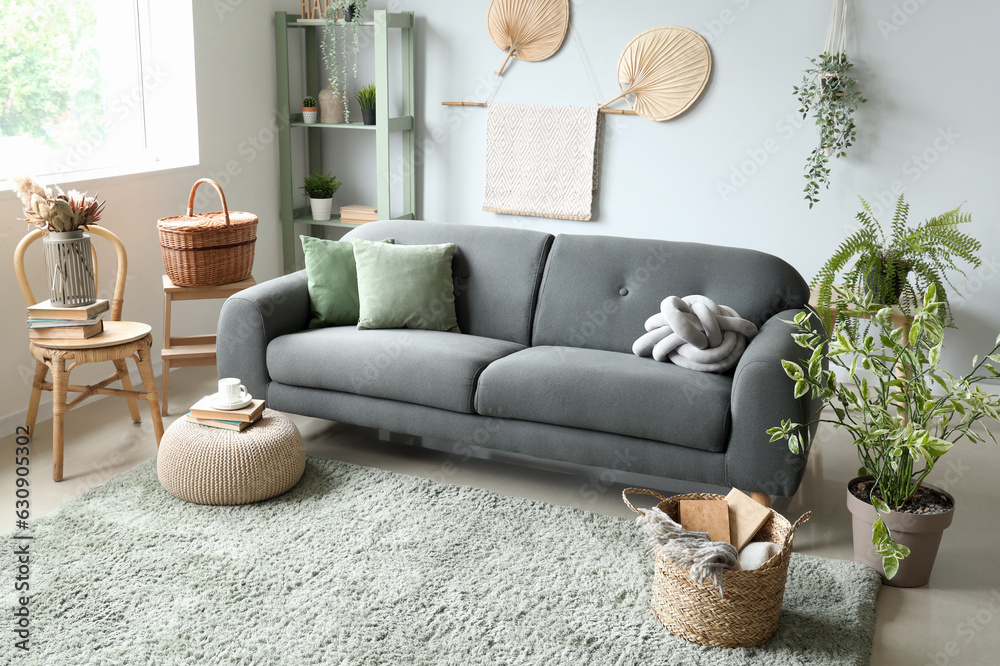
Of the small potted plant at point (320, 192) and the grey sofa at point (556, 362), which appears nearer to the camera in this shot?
the grey sofa at point (556, 362)

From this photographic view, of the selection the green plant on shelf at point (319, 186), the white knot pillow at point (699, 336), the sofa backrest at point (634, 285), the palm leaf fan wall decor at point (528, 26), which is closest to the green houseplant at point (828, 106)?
the sofa backrest at point (634, 285)

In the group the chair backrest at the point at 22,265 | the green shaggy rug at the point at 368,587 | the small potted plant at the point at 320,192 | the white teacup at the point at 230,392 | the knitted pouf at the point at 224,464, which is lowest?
the green shaggy rug at the point at 368,587

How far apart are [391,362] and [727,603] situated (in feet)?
4.67

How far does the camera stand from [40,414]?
3.52 meters

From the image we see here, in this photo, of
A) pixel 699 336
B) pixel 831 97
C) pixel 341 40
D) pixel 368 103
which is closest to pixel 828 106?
pixel 831 97

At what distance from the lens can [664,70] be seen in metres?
4.23

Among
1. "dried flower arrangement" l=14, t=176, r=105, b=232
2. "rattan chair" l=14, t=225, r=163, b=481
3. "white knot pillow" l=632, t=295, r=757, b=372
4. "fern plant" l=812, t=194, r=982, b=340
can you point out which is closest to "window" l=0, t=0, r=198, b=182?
"dried flower arrangement" l=14, t=176, r=105, b=232

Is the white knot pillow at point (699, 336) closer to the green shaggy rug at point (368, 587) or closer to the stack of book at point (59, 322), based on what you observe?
the green shaggy rug at point (368, 587)

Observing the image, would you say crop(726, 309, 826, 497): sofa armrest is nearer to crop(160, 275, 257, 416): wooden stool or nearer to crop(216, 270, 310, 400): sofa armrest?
crop(216, 270, 310, 400): sofa armrest

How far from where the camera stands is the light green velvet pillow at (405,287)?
326cm

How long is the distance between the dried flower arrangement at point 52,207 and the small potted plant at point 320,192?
1893 millimetres

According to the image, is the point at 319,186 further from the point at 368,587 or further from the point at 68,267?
the point at 368,587

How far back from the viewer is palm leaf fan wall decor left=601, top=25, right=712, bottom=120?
13.7ft

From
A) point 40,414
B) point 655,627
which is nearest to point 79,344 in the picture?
point 40,414
